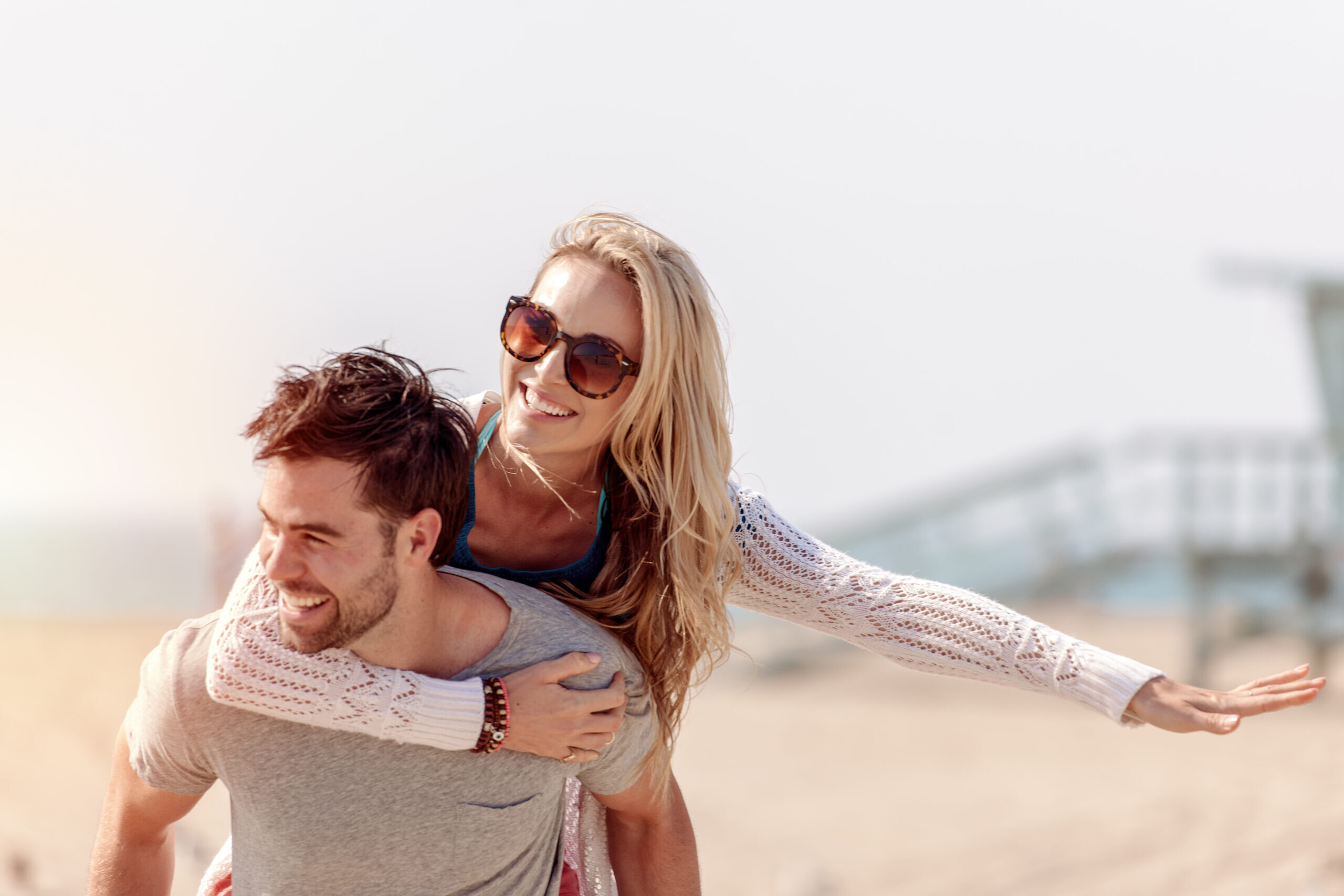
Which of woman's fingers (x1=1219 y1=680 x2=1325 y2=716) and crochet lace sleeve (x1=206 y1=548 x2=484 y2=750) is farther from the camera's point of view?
woman's fingers (x1=1219 y1=680 x2=1325 y2=716)

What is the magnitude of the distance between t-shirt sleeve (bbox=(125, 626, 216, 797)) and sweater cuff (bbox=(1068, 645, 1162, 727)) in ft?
5.94

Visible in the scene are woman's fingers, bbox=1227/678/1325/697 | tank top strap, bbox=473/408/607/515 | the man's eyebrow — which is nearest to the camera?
the man's eyebrow

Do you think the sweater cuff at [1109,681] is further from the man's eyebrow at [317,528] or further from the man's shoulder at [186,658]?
the man's shoulder at [186,658]

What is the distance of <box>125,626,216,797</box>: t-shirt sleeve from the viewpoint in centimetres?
206

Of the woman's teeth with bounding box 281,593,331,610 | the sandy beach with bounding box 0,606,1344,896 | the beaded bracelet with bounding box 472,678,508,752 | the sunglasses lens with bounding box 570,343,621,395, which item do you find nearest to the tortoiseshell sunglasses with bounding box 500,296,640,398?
the sunglasses lens with bounding box 570,343,621,395

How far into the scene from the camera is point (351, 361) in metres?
2.09

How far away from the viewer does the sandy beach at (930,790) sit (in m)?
7.41

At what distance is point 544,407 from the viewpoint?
107 inches

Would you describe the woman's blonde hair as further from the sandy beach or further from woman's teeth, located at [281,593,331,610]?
the sandy beach

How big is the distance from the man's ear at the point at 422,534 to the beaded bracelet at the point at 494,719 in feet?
0.92

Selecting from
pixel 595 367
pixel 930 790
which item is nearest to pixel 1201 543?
pixel 930 790

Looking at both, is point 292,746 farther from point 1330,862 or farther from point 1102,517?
point 1102,517

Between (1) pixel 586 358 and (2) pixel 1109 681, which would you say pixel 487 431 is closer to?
(1) pixel 586 358

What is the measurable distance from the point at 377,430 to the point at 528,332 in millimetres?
804
